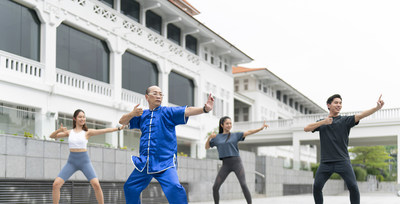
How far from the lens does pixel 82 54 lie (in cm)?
2159

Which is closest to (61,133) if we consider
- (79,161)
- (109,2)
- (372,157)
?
(79,161)

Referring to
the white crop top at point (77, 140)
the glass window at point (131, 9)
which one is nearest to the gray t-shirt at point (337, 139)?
the white crop top at point (77, 140)

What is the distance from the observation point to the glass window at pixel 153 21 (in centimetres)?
2698

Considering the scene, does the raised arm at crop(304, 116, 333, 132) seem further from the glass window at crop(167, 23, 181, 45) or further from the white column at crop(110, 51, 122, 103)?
the glass window at crop(167, 23, 181, 45)

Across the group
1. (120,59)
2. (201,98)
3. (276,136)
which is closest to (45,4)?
(120,59)

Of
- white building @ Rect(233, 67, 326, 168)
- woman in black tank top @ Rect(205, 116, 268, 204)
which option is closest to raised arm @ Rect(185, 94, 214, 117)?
woman in black tank top @ Rect(205, 116, 268, 204)

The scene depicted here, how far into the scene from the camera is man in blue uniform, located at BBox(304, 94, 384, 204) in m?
7.41

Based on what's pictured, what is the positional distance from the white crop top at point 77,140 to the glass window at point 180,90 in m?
20.1

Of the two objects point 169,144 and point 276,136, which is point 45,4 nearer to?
point 169,144

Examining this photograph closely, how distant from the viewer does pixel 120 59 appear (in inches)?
939

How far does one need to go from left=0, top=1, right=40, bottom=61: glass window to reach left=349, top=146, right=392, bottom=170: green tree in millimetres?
59210

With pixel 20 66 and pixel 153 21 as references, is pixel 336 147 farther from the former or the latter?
pixel 153 21

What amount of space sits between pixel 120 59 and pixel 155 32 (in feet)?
13.7

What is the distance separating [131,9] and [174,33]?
462cm
